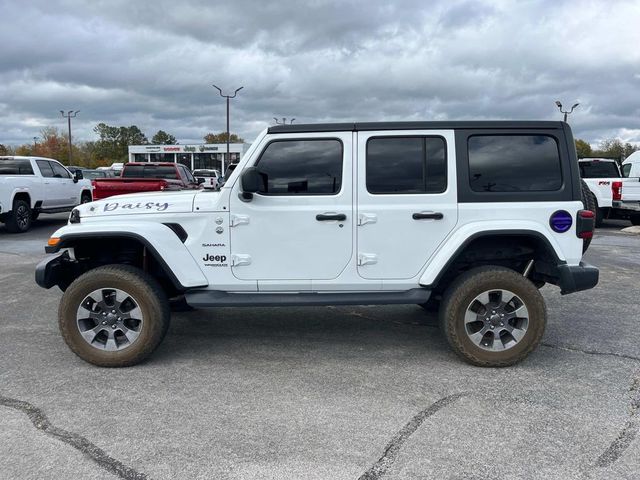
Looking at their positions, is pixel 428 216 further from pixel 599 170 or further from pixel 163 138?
pixel 163 138

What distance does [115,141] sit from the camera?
110938mm

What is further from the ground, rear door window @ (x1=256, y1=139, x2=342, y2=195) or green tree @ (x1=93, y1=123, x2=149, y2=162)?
green tree @ (x1=93, y1=123, x2=149, y2=162)

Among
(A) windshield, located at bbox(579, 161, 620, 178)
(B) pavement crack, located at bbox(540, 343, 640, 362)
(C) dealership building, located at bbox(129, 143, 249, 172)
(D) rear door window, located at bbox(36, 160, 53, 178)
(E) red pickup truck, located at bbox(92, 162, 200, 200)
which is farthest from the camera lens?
(C) dealership building, located at bbox(129, 143, 249, 172)

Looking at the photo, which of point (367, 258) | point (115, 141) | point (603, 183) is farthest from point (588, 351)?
point (115, 141)

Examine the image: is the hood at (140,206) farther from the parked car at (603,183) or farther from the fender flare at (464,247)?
the parked car at (603,183)

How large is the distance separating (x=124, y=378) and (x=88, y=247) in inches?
48.7

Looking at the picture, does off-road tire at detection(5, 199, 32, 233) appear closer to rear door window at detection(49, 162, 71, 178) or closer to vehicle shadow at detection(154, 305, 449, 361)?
rear door window at detection(49, 162, 71, 178)

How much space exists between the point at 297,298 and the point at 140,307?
1.25 meters

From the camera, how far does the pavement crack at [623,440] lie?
9.75ft

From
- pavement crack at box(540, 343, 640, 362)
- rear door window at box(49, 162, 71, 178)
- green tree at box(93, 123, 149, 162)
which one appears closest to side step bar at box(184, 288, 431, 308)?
pavement crack at box(540, 343, 640, 362)

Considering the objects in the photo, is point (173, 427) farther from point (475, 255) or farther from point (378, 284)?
point (475, 255)

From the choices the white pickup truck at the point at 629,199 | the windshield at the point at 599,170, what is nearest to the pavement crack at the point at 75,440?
the white pickup truck at the point at 629,199

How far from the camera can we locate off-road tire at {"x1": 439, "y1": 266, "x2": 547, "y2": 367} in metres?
4.21

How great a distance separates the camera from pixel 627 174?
17.4 meters
